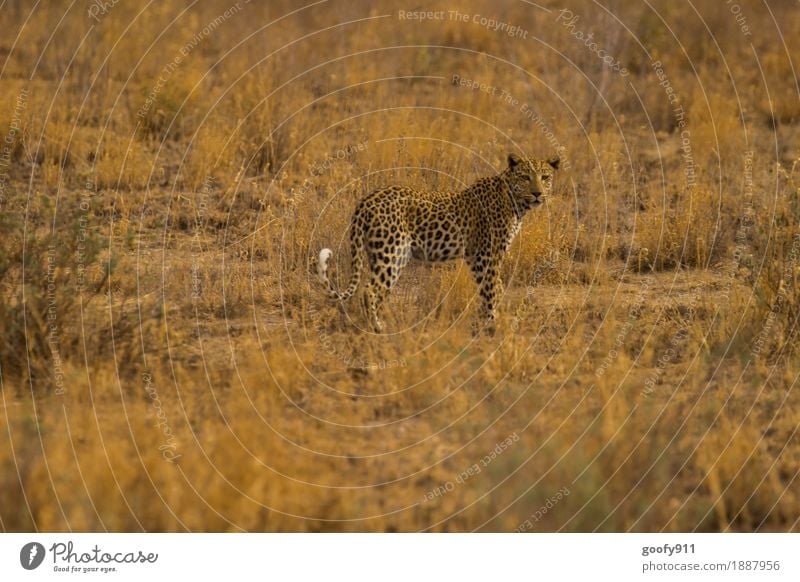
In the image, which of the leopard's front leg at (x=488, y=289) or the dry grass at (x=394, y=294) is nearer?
the dry grass at (x=394, y=294)

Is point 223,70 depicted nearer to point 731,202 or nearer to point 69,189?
A: point 69,189

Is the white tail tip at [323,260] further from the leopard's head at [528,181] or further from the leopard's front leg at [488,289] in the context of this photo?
the leopard's head at [528,181]

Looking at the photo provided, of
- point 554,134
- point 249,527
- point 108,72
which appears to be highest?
point 108,72

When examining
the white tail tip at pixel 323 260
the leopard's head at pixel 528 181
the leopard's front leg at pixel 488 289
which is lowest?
the leopard's front leg at pixel 488 289

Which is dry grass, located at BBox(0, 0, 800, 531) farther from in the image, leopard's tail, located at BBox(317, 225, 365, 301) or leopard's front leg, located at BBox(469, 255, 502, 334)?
leopard's tail, located at BBox(317, 225, 365, 301)

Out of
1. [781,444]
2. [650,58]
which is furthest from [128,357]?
[650,58]

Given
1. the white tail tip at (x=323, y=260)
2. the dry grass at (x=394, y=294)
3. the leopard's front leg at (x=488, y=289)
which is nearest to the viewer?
the dry grass at (x=394, y=294)

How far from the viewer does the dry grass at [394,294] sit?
295 inches

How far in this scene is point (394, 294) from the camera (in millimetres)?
10977

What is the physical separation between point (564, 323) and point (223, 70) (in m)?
8.46

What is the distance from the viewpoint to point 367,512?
735 centimetres
